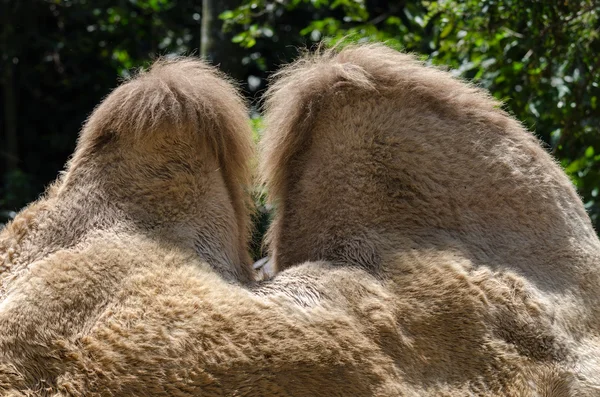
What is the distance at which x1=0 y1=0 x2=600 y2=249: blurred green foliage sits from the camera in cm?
495


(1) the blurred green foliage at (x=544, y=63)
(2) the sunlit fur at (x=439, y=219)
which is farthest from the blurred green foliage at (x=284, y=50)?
(2) the sunlit fur at (x=439, y=219)

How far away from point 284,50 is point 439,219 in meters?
5.58

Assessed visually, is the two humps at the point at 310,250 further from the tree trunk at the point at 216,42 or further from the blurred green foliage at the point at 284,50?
the tree trunk at the point at 216,42

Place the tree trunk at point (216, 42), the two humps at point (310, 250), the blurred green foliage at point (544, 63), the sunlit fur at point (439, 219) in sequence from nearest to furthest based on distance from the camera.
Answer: the two humps at point (310, 250), the sunlit fur at point (439, 219), the blurred green foliage at point (544, 63), the tree trunk at point (216, 42)

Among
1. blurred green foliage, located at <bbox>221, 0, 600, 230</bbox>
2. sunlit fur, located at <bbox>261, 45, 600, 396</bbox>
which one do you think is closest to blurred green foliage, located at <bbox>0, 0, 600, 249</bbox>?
blurred green foliage, located at <bbox>221, 0, 600, 230</bbox>

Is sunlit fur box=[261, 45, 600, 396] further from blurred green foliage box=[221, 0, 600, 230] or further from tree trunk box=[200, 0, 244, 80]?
tree trunk box=[200, 0, 244, 80]

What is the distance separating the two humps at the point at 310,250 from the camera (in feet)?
7.36

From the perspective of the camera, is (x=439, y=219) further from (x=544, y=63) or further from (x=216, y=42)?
(x=216, y=42)

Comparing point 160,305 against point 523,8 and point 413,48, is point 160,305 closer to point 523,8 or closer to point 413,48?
point 523,8

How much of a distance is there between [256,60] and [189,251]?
5.70 metres

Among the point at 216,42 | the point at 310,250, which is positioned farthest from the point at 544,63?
the point at 310,250

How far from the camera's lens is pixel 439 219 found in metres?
2.77

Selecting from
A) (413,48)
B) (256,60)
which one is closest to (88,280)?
(413,48)

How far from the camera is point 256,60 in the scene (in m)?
8.00
